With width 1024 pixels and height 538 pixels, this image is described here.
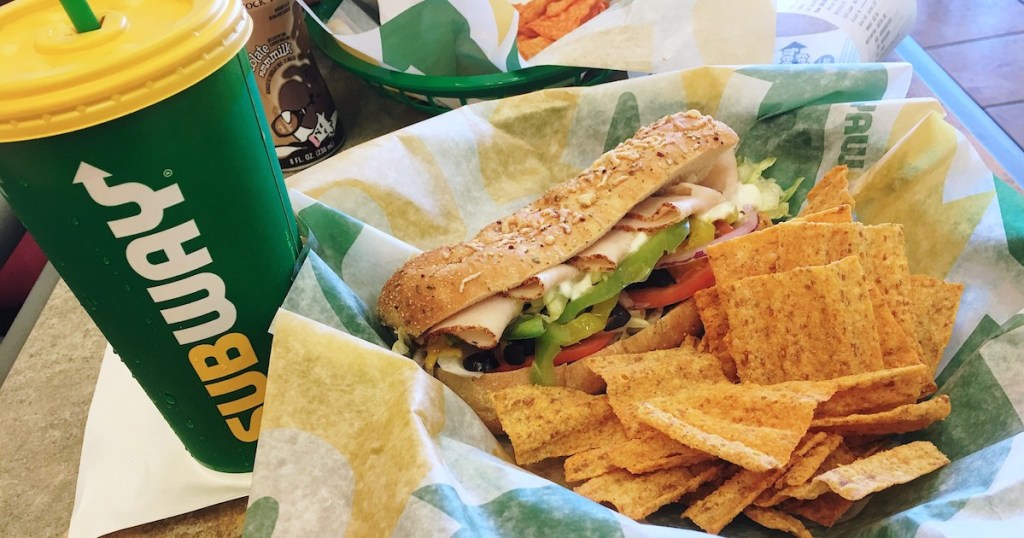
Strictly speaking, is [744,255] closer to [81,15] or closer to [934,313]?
[934,313]

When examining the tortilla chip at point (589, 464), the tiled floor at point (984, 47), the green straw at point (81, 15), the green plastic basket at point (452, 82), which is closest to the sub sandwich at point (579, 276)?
the tortilla chip at point (589, 464)

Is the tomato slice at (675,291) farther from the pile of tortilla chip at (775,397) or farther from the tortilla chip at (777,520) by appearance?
the tortilla chip at (777,520)

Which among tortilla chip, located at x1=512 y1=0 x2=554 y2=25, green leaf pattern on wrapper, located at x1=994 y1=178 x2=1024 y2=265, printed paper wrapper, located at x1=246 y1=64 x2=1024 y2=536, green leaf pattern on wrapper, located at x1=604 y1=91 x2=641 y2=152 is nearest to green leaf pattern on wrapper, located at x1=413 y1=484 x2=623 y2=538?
printed paper wrapper, located at x1=246 y1=64 x2=1024 y2=536

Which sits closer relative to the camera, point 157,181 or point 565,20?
point 157,181

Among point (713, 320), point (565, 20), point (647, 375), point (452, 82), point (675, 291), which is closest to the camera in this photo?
point (647, 375)

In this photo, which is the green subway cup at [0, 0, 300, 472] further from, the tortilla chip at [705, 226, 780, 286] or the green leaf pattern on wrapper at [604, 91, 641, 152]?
the green leaf pattern on wrapper at [604, 91, 641, 152]

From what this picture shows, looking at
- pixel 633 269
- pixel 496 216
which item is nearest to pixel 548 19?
pixel 496 216

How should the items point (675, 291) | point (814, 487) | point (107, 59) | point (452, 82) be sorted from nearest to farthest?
1. point (107, 59)
2. point (814, 487)
3. point (675, 291)
4. point (452, 82)
